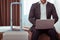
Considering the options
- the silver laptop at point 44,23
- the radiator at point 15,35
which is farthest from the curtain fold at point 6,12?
the radiator at point 15,35

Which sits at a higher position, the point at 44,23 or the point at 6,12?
the point at 6,12

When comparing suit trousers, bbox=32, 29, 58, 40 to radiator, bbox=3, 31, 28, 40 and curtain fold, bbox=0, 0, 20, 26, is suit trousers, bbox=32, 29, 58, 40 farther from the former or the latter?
radiator, bbox=3, 31, 28, 40

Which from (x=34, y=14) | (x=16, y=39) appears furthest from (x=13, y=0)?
(x=16, y=39)

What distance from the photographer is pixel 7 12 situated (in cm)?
348

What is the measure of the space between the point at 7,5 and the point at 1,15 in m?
→ 0.26

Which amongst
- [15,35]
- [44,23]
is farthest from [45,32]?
[15,35]

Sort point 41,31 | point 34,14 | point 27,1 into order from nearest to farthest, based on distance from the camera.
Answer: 1. point 41,31
2. point 34,14
3. point 27,1

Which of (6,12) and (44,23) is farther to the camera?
(6,12)

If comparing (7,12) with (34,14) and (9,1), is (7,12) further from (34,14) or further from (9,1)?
(34,14)

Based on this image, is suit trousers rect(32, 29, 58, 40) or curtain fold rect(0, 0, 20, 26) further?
curtain fold rect(0, 0, 20, 26)

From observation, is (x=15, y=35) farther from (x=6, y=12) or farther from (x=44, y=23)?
(x=6, y=12)

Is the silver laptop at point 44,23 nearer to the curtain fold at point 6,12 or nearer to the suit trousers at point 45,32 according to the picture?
the suit trousers at point 45,32

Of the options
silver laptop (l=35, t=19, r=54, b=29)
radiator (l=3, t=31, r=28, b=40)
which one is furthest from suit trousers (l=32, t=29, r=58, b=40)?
radiator (l=3, t=31, r=28, b=40)

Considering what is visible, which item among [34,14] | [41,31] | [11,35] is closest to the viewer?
[11,35]
